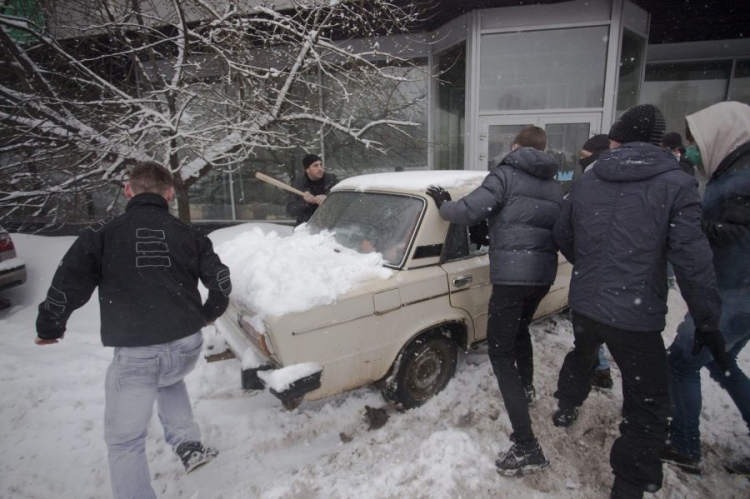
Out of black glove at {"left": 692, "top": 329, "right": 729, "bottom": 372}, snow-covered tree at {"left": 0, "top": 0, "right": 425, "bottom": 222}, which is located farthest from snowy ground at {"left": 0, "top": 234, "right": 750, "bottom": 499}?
snow-covered tree at {"left": 0, "top": 0, "right": 425, "bottom": 222}

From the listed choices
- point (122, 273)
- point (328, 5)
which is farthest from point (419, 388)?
point (328, 5)

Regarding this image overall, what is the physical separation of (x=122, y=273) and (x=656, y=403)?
109 inches

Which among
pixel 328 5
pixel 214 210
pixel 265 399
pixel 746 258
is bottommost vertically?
pixel 265 399

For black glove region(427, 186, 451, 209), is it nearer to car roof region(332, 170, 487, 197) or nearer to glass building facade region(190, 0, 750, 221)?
car roof region(332, 170, 487, 197)

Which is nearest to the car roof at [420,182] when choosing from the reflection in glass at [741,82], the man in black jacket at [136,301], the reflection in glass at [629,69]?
the man in black jacket at [136,301]

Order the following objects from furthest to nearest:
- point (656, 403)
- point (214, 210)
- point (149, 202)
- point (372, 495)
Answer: point (214, 210) → point (372, 495) → point (149, 202) → point (656, 403)

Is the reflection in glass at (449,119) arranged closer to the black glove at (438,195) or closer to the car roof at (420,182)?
the car roof at (420,182)

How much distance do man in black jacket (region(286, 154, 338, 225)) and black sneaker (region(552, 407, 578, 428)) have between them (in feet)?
10.9

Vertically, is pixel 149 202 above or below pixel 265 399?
above

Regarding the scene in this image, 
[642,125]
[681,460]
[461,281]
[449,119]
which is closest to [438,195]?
[461,281]

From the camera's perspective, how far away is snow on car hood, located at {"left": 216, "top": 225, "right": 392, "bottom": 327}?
2.34m

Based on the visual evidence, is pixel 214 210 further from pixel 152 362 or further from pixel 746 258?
pixel 746 258

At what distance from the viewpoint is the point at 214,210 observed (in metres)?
9.59

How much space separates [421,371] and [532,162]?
5.71 ft
